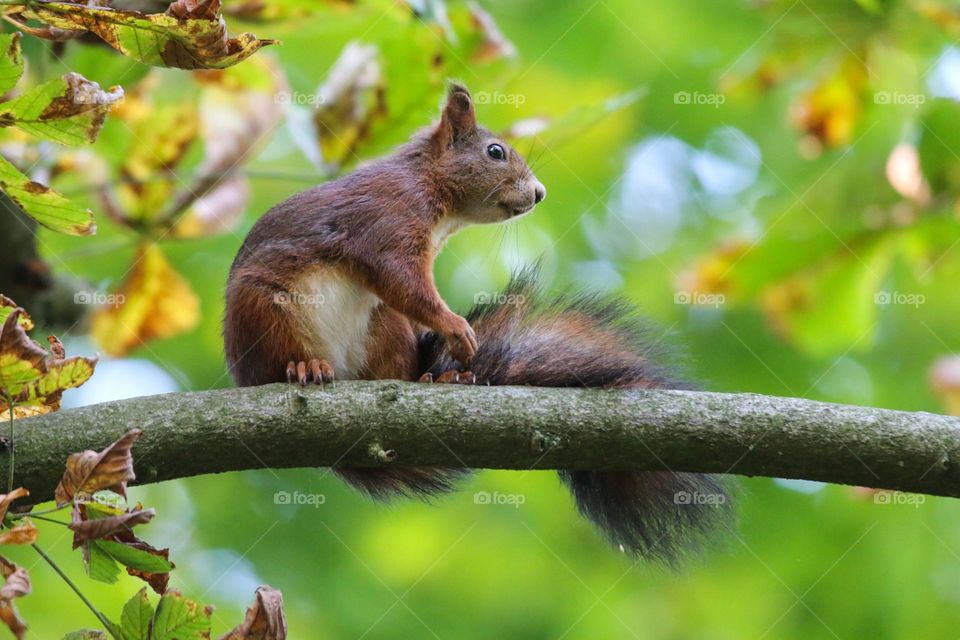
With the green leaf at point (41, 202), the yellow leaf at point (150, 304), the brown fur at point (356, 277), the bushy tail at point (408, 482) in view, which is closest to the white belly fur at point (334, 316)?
the brown fur at point (356, 277)

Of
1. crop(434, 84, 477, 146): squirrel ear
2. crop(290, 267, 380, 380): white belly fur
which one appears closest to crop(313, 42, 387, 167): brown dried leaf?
crop(434, 84, 477, 146): squirrel ear

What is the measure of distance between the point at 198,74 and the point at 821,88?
276 cm

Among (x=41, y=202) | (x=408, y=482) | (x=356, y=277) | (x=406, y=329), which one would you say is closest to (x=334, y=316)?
(x=356, y=277)

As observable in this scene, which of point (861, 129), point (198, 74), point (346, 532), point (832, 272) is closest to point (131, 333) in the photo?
point (198, 74)

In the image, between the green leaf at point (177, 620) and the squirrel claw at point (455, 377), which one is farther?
the squirrel claw at point (455, 377)

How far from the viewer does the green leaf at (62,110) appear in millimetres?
1663

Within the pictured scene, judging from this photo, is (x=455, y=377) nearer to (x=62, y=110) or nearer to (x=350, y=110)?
(x=350, y=110)

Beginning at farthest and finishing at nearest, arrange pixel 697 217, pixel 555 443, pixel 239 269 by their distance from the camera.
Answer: pixel 697 217 → pixel 239 269 → pixel 555 443

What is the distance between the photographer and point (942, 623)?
187 inches

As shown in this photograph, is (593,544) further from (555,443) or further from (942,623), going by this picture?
(555,443)

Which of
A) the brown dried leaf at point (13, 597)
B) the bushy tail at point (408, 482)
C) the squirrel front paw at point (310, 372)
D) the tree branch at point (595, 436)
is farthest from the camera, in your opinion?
the bushy tail at point (408, 482)

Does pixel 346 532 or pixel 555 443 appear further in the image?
pixel 346 532

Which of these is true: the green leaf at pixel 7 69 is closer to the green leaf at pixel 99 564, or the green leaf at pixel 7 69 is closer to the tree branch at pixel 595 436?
the green leaf at pixel 99 564

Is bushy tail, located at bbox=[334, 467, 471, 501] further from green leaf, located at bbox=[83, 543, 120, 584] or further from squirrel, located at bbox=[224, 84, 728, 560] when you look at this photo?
green leaf, located at bbox=[83, 543, 120, 584]
